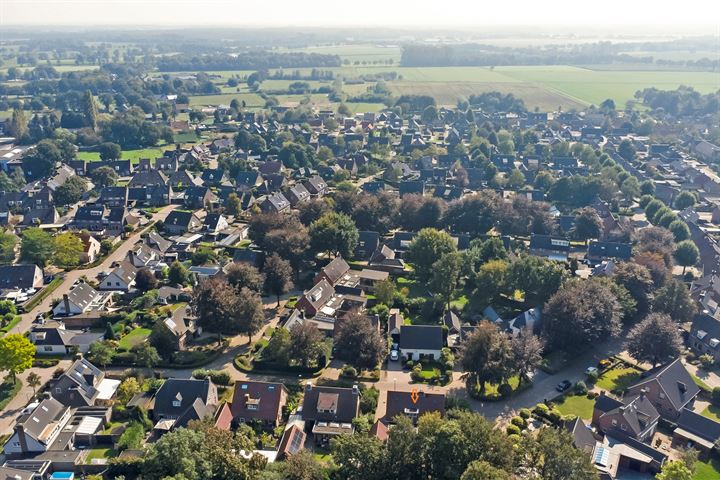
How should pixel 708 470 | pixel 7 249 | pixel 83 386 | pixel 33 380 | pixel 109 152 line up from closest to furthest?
pixel 708 470 < pixel 83 386 < pixel 33 380 < pixel 7 249 < pixel 109 152

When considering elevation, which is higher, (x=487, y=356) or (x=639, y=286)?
(x=639, y=286)

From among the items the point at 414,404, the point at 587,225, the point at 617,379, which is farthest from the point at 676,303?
the point at 414,404

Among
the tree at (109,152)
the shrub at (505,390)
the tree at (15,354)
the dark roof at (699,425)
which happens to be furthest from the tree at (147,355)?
the tree at (109,152)

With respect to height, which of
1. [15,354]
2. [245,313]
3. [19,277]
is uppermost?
[245,313]

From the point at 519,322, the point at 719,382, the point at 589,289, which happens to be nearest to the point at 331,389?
the point at 519,322

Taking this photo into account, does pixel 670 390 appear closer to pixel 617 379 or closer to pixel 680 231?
pixel 617 379

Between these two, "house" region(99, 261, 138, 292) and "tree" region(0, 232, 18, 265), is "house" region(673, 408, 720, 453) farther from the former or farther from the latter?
"tree" region(0, 232, 18, 265)

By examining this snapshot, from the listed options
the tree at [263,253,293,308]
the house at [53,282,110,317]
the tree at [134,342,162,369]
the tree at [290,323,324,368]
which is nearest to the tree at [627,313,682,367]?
the tree at [290,323,324,368]

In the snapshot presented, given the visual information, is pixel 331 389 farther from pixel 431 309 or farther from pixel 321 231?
pixel 321 231
